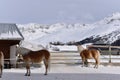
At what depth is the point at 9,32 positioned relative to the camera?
2562 centimetres

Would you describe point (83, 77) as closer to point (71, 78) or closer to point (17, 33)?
point (71, 78)

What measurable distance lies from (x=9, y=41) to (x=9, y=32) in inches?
25.8

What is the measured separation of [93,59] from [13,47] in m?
5.26

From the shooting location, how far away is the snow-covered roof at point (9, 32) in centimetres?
2497

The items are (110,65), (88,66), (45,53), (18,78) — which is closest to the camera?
(18,78)

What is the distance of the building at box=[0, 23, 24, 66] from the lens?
81.9ft

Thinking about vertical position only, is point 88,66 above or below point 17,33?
below

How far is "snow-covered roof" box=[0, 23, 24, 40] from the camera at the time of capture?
25.0 metres

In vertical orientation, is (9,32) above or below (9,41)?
above

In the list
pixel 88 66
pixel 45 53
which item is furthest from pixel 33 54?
pixel 88 66

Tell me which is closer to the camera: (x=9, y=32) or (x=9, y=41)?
(x=9, y=41)

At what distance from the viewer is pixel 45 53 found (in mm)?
19812

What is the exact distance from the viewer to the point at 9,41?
25.3m

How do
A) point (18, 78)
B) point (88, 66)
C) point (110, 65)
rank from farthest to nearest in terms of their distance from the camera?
point (110, 65), point (88, 66), point (18, 78)
